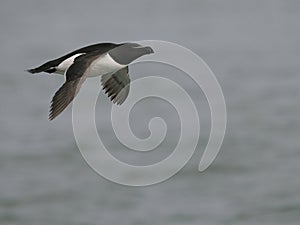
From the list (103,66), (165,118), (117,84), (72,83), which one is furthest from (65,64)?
(165,118)

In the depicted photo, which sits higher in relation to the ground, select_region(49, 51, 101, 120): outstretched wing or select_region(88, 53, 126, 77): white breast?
select_region(88, 53, 126, 77): white breast

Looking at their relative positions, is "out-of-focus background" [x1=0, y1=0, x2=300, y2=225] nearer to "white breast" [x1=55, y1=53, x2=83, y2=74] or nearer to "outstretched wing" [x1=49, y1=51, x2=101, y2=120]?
"white breast" [x1=55, y1=53, x2=83, y2=74]

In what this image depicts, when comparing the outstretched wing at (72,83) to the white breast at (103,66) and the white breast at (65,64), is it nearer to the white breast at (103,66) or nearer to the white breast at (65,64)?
the white breast at (103,66)

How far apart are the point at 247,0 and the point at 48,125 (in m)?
6.59

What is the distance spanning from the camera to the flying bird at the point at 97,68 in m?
7.17

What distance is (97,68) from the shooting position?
7668 millimetres

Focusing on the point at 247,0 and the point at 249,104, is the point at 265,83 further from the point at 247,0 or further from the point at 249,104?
the point at 247,0

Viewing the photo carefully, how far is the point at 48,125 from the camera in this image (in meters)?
17.1

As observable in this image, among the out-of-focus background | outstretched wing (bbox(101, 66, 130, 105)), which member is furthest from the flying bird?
the out-of-focus background

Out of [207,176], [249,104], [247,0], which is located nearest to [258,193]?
[207,176]

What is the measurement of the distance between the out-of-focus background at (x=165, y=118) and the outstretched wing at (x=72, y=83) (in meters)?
5.75

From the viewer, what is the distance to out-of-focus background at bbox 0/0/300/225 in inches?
555

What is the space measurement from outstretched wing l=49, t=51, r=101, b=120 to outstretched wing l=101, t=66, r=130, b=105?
2.33 ft

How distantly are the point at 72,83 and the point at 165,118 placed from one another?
9.96 meters
